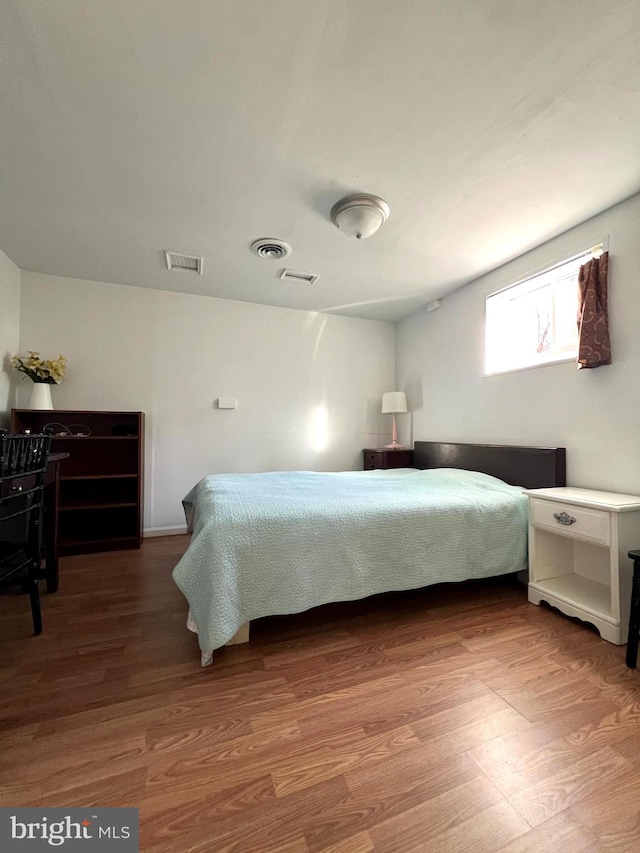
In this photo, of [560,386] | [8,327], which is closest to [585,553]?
[560,386]

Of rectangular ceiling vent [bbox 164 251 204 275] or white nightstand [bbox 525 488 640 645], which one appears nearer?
white nightstand [bbox 525 488 640 645]

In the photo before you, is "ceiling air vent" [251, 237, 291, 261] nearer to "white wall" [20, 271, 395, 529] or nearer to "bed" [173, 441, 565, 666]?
"white wall" [20, 271, 395, 529]

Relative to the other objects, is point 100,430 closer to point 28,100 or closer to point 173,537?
point 173,537

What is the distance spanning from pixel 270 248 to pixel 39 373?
222 cm

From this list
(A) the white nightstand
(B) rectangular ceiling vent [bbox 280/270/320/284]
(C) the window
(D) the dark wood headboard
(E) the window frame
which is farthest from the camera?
(B) rectangular ceiling vent [bbox 280/270/320/284]

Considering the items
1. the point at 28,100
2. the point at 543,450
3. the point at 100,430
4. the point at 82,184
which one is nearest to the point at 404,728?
the point at 543,450

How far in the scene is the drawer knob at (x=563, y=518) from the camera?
5.85ft

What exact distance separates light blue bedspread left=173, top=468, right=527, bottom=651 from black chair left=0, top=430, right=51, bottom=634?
0.75 meters

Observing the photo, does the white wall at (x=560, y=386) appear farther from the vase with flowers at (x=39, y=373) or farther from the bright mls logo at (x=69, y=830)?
the vase with flowers at (x=39, y=373)

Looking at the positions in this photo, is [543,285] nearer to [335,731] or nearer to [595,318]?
[595,318]

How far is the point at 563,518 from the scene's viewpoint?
1817 millimetres

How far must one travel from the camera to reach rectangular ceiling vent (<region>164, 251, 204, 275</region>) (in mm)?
2709

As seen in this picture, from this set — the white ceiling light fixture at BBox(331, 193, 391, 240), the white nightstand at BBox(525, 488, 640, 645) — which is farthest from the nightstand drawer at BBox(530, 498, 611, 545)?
the white ceiling light fixture at BBox(331, 193, 391, 240)

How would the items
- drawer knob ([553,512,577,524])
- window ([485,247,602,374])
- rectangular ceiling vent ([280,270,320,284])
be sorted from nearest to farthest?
drawer knob ([553,512,577,524]) → window ([485,247,602,374]) → rectangular ceiling vent ([280,270,320,284])
